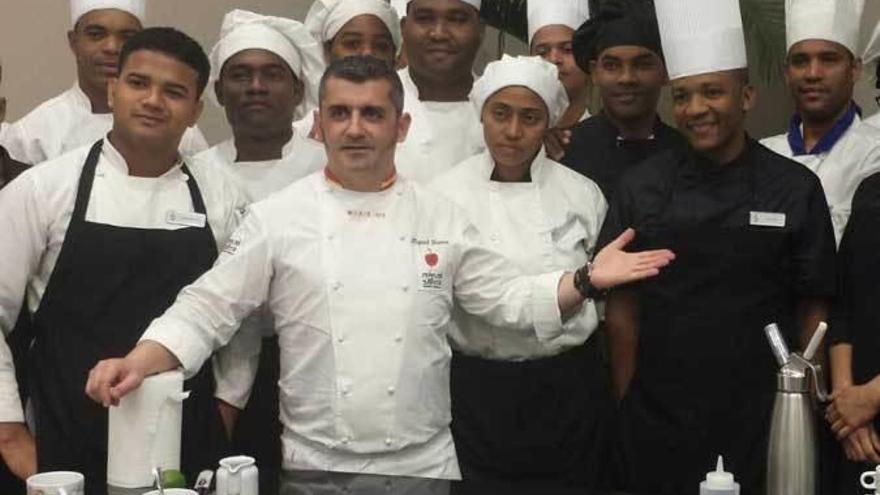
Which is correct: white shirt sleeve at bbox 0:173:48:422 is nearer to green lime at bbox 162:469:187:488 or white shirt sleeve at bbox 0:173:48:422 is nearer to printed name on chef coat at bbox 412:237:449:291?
green lime at bbox 162:469:187:488

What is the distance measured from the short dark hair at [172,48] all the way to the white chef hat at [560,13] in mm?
1023

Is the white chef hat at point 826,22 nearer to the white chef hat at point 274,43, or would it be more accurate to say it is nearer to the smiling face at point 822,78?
the smiling face at point 822,78

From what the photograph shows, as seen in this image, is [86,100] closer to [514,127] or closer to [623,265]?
[514,127]

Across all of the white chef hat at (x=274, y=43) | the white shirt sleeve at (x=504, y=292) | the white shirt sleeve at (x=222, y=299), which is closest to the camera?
the white shirt sleeve at (x=222, y=299)

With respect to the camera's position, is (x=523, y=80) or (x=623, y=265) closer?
(x=623, y=265)

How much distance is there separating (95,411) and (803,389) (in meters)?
1.18

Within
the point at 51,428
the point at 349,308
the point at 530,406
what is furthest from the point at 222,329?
the point at 530,406

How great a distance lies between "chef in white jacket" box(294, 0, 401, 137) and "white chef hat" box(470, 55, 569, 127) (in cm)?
43

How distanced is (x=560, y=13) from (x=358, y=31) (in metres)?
0.50

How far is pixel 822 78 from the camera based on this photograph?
2596 mm

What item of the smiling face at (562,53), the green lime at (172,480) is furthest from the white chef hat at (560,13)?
the green lime at (172,480)

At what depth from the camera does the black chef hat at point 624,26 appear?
8.51 feet

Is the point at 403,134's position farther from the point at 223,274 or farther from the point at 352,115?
the point at 223,274

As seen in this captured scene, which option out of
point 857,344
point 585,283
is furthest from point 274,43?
point 857,344
